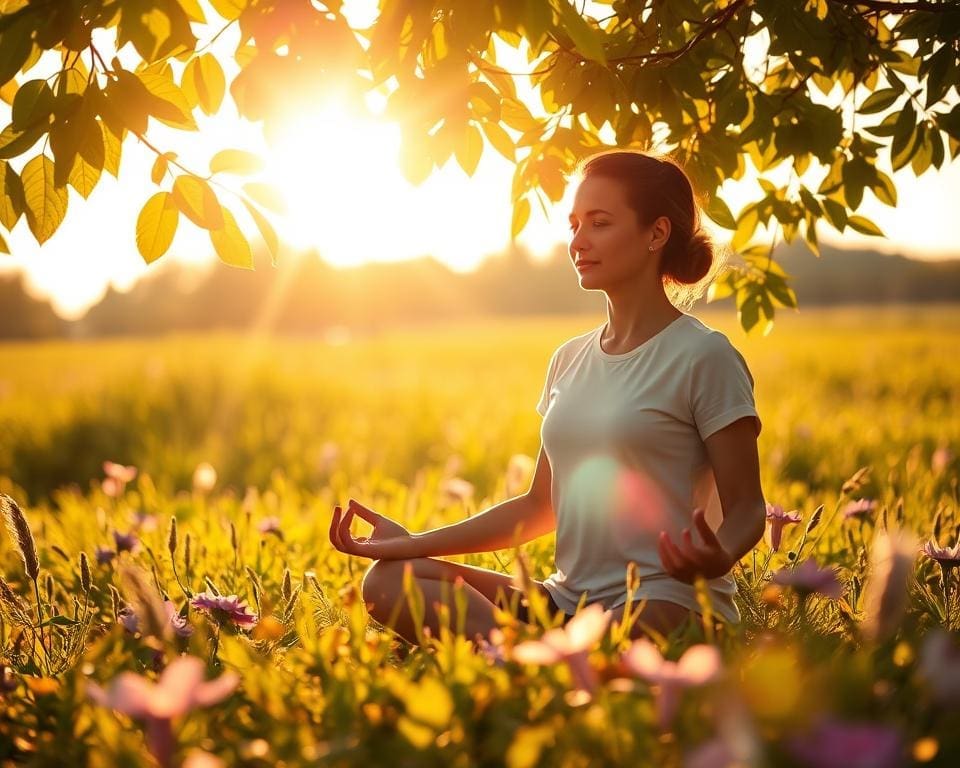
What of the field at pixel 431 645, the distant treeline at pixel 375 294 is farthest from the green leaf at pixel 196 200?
the distant treeline at pixel 375 294

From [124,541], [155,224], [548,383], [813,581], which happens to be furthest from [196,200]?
[124,541]

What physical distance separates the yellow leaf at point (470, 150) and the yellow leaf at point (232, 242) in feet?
1.79

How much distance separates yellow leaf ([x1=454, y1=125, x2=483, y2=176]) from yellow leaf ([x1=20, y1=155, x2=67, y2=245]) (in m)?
0.88

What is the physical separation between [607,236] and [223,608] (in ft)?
4.52

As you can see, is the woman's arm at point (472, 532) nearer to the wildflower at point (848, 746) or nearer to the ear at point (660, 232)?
the ear at point (660, 232)

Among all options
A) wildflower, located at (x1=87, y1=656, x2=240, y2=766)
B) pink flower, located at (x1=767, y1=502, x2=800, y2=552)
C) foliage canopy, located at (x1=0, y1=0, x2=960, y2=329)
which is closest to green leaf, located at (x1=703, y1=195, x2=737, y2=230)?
foliage canopy, located at (x1=0, y1=0, x2=960, y2=329)

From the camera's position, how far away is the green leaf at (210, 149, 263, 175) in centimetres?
172

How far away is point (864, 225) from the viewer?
2.79 m

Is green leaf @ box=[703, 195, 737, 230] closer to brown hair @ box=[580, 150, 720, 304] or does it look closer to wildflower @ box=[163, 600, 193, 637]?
brown hair @ box=[580, 150, 720, 304]

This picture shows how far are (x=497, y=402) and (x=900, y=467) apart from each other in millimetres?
4892

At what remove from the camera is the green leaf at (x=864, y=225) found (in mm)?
2736

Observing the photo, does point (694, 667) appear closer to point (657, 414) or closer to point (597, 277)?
point (657, 414)

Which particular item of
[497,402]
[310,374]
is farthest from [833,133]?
[310,374]

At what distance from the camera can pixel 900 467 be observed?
5297 millimetres
